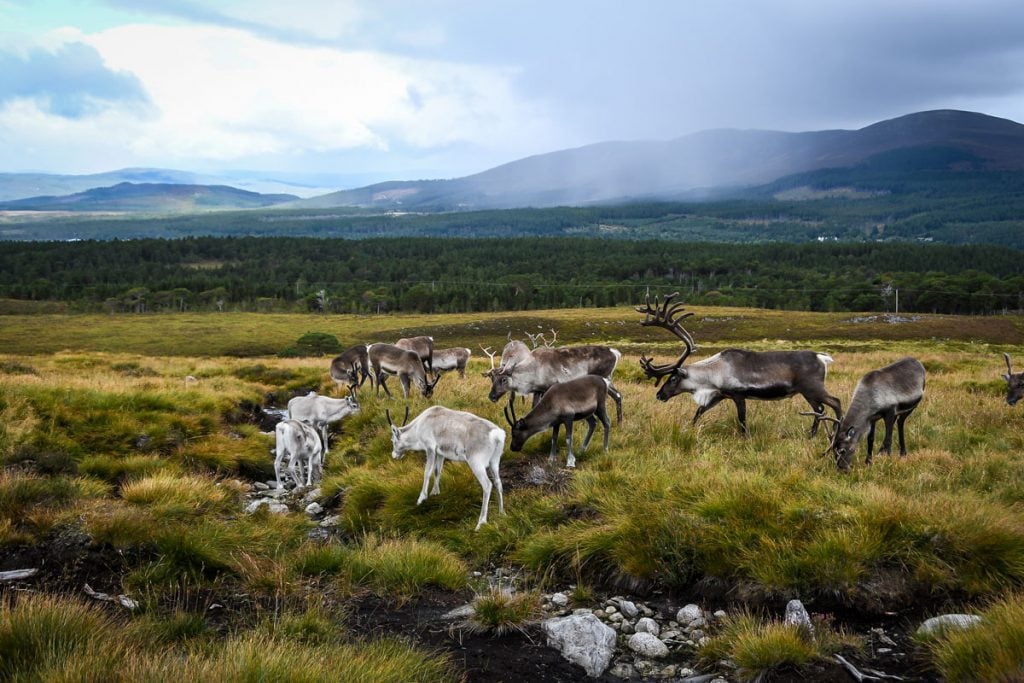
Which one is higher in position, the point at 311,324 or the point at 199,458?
the point at 199,458

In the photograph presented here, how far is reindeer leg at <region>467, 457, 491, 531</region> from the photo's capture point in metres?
10.7

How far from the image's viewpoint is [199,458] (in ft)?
50.8

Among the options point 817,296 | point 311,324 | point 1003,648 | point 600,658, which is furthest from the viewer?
point 817,296

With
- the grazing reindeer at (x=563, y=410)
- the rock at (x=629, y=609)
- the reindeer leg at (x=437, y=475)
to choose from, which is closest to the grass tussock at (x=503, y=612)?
the rock at (x=629, y=609)

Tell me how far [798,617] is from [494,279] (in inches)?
6146

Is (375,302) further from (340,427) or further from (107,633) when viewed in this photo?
(107,633)

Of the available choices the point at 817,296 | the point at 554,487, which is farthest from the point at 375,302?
the point at 554,487

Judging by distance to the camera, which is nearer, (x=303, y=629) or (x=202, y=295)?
(x=303, y=629)

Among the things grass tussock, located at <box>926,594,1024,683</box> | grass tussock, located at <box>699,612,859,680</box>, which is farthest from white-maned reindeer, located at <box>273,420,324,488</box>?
grass tussock, located at <box>926,594,1024,683</box>

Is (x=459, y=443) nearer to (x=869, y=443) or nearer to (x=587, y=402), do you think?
(x=587, y=402)

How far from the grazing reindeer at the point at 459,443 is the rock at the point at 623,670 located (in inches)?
147

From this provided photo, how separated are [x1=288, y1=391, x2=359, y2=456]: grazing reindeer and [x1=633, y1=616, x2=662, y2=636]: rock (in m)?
11.3

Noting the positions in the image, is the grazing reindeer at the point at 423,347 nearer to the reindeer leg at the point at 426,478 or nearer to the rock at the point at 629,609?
the reindeer leg at the point at 426,478

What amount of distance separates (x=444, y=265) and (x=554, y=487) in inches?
6943
